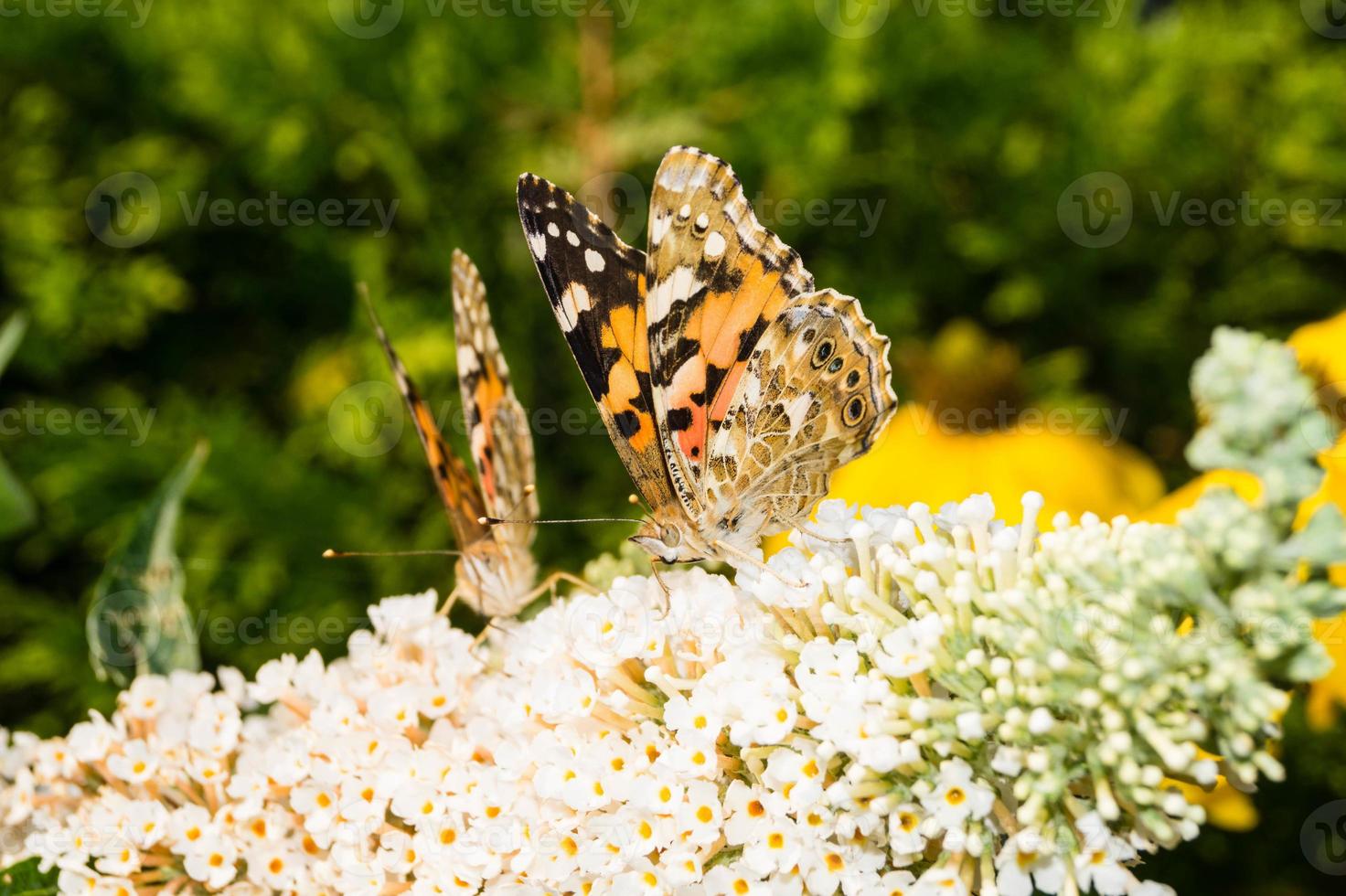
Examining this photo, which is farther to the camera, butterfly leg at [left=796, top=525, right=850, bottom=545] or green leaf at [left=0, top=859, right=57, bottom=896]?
green leaf at [left=0, top=859, right=57, bottom=896]

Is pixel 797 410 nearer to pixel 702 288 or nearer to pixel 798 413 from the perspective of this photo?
A: pixel 798 413

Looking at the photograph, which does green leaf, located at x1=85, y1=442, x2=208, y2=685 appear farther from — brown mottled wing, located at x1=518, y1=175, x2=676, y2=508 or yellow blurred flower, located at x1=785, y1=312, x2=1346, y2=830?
yellow blurred flower, located at x1=785, y1=312, x2=1346, y2=830

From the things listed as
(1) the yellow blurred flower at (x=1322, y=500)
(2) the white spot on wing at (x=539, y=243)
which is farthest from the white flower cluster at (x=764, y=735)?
(1) the yellow blurred flower at (x=1322, y=500)

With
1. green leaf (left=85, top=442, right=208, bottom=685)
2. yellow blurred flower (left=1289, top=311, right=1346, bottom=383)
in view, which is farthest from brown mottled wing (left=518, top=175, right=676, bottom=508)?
yellow blurred flower (left=1289, top=311, right=1346, bottom=383)

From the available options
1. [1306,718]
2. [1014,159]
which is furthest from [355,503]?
[1306,718]

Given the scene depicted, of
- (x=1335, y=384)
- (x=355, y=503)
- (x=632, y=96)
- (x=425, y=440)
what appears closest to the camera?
(x=425, y=440)

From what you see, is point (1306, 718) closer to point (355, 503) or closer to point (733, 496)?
point (733, 496)

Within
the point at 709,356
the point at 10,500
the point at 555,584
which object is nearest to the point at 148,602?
the point at 10,500
